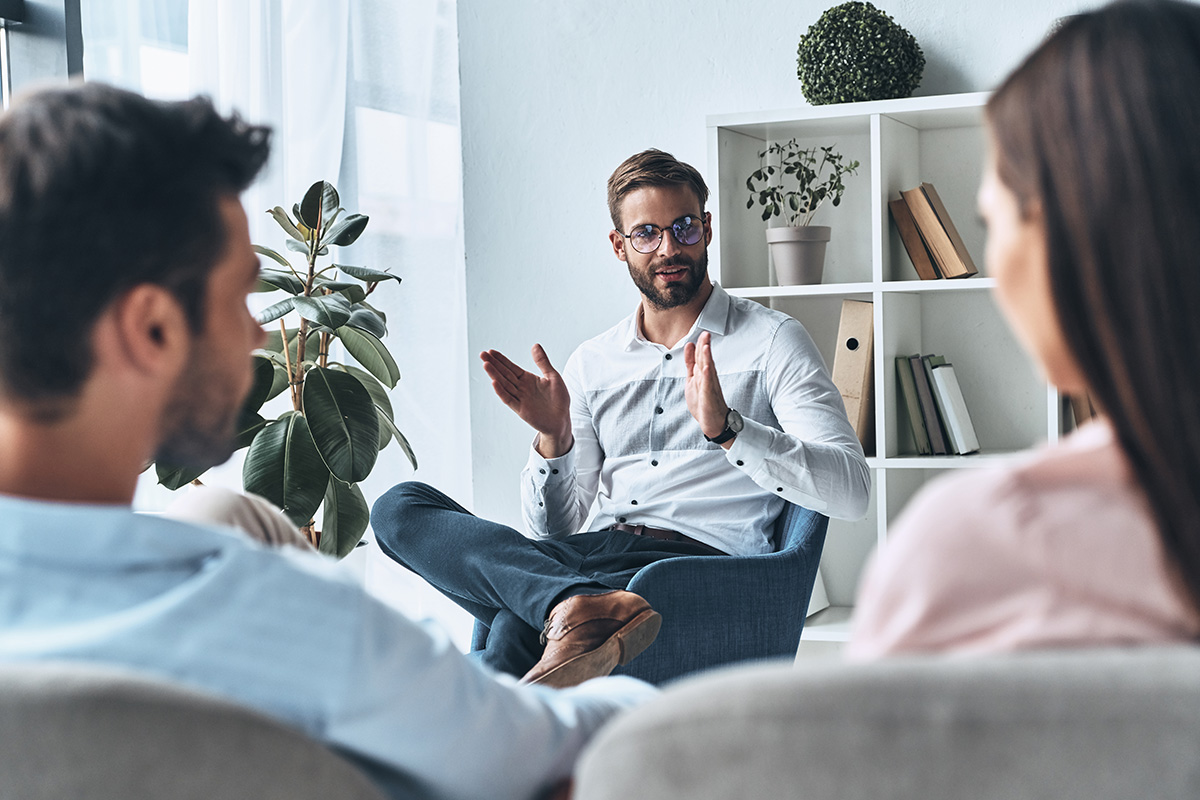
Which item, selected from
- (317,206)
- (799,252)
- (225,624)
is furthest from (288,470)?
(225,624)

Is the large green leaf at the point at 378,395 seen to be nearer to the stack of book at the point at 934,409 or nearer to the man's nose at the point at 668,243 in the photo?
the man's nose at the point at 668,243

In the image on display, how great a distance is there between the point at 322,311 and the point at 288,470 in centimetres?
40

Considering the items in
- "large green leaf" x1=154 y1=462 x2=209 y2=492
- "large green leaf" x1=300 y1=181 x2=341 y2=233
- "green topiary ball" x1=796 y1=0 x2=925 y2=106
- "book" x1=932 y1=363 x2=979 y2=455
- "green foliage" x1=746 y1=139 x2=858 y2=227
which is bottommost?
"large green leaf" x1=154 y1=462 x2=209 y2=492

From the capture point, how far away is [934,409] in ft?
10.2

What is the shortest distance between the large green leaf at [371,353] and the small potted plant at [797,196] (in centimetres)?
116

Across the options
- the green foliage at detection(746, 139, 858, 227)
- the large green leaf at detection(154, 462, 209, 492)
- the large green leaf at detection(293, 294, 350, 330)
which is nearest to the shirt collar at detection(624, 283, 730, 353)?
the green foliage at detection(746, 139, 858, 227)

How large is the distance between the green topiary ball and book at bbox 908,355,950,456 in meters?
0.78

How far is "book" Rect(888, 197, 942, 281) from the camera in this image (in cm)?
310

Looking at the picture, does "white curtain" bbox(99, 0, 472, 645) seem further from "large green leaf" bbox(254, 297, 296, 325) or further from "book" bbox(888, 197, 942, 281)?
"book" bbox(888, 197, 942, 281)

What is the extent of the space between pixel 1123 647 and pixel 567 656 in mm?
1404

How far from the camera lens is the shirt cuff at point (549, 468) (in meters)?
2.62

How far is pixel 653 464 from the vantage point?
2650 millimetres

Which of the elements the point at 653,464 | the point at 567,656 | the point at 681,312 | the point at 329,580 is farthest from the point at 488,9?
the point at 329,580

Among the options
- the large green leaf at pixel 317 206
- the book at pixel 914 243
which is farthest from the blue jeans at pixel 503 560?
the book at pixel 914 243
